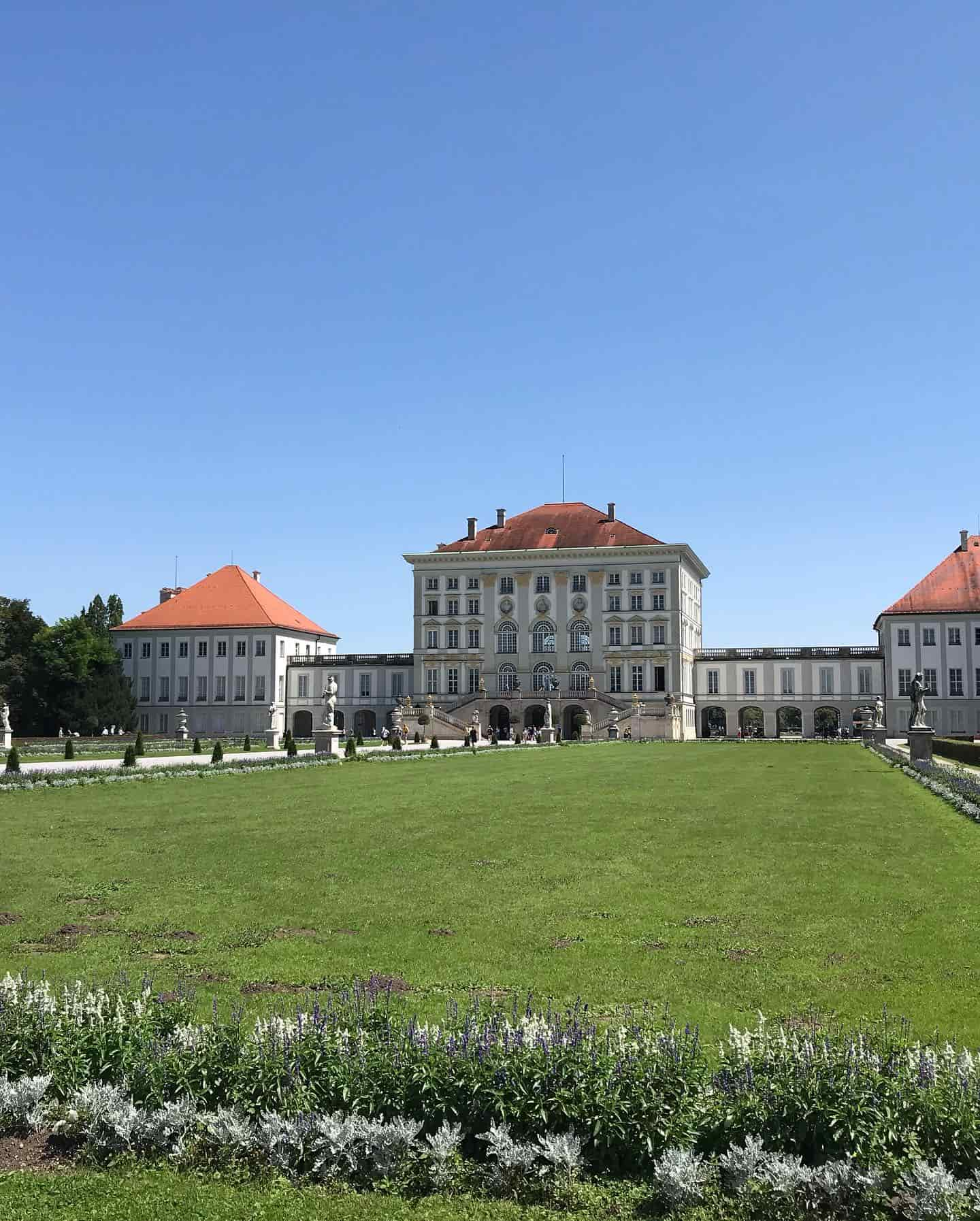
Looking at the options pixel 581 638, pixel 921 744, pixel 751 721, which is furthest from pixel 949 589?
pixel 921 744

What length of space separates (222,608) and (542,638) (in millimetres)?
25658

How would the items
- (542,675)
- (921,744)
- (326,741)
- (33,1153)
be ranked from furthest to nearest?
(542,675)
(326,741)
(921,744)
(33,1153)

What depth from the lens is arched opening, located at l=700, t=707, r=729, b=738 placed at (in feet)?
280

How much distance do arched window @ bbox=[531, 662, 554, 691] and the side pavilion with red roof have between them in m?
20.0

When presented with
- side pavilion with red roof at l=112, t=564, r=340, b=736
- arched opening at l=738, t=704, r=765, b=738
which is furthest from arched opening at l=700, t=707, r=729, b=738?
side pavilion with red roof at l=112, t=564, r=340, b=736

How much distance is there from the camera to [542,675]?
3191 inches

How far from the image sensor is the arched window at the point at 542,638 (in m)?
81.3

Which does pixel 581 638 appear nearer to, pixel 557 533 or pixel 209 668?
pixel 557 533

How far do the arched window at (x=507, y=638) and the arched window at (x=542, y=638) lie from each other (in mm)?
1333

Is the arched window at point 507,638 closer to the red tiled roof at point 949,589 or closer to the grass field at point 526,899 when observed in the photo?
the red tiled roof at point 949,589

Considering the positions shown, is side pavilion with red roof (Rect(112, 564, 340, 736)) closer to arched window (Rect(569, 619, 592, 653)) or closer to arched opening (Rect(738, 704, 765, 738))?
arched window (Rect(569, 619, 592, 653))

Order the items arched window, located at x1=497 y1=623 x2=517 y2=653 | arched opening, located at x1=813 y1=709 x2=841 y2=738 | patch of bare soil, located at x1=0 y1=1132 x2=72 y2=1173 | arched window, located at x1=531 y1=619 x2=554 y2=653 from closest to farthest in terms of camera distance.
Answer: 1. patch of bare soil, located at x1=0 y1=1132 x2=72 y2=1173
2. arched window, located at x1=531 y1=619 x2=554 y2=653
3. arched window, located at x1=497 y1=623 x2=517 y2=653
4. arched opening, located at x1=813 y1=709 x2=841 y2=738

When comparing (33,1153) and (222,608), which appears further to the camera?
(222,608)

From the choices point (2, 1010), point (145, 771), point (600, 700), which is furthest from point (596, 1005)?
point (600, 700)
